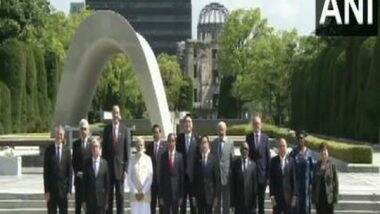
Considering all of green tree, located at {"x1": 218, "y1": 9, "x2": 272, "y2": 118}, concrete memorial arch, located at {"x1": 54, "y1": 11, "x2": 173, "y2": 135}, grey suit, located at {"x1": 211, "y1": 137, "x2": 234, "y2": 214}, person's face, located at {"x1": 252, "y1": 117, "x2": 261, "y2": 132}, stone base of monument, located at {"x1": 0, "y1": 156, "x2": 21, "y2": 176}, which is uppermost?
green tree, located at {"x1": 218, "y1": 9, "x2": 272, "y2": 118}

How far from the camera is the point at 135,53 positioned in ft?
72.9

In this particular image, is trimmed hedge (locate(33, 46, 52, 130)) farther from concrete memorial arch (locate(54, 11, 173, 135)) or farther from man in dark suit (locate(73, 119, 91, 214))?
man in dark suit (locate(73, 119, 91, 214))

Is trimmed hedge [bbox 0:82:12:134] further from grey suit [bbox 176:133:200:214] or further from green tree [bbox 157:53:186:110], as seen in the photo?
green tree [bbox 157:53:186:110]

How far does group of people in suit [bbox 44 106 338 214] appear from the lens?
11.7m

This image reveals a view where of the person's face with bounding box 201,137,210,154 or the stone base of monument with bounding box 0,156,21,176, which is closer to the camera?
the person's face with bounding box 201,137,210,154

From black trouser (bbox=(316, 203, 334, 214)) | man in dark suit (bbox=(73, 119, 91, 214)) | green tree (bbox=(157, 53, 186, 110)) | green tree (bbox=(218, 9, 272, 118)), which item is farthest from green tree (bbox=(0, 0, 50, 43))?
black trouser (bbox=(316, 203, 334, 214))

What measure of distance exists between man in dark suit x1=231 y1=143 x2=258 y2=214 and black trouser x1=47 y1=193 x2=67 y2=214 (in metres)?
2.46

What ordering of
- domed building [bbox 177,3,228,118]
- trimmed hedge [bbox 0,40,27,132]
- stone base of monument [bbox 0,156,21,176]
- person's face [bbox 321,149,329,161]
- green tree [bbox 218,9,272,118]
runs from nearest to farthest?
1. person's face [bbox 321,149,329,161]
2. stone base of monument [bbox 0,156,21,176]
3. trimmed hedge [bbox 0,40,27,132]
4. green tree [bbox 218,9,272,118]
5. domed building [bbox 177,3,228,118]

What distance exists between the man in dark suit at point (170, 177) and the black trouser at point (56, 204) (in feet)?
4.69

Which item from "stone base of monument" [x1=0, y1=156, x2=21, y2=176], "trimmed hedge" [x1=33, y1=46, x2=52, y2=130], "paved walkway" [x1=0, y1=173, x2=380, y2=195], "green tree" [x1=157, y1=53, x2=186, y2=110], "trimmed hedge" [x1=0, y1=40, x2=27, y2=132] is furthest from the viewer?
"green tree" [x1=157, y1=53, x2=186, y2=110]

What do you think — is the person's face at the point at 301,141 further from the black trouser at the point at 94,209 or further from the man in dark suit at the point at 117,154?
the black trouser at the point at 94,209

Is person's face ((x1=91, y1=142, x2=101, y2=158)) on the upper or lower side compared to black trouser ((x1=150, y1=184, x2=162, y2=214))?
upper

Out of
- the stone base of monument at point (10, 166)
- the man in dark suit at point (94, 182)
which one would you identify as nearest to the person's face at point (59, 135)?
the man in dark suit at point (94, 182)

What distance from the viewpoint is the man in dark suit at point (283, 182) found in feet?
39.0
